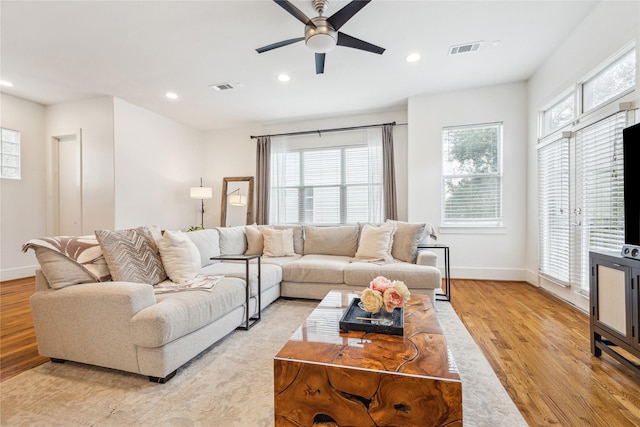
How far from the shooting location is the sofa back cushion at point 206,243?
307 cm

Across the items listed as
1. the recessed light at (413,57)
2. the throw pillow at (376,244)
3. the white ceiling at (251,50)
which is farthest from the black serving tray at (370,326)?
the recessed light at (413,57)

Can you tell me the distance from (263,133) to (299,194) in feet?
5.04

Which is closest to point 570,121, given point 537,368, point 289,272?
point 537,368

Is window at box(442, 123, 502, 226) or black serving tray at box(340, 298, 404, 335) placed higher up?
window at box(442, 123, 502, 226)

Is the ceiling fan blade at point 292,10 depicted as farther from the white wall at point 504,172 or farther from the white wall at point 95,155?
the white wall at point 95,155

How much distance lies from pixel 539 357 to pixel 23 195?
273 inches

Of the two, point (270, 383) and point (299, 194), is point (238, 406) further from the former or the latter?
point (299, 194)

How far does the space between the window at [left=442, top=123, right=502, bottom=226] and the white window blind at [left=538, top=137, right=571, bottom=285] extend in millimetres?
583

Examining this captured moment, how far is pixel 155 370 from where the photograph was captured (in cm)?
172

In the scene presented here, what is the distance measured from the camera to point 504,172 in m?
4.19

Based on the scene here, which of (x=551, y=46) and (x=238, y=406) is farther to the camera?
(x=551, y=46)

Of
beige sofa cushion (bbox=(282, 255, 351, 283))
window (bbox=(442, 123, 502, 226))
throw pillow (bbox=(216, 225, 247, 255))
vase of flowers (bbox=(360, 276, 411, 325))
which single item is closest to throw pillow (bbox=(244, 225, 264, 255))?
throw pillow (bbox=(216, 225, 247, 255))

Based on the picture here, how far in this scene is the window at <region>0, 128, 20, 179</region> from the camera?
4270 mm

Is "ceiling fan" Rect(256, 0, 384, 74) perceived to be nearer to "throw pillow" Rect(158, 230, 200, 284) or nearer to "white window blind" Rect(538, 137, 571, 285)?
"throw pillow" Rect(158, 230, 200, 284)
